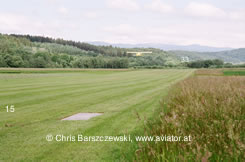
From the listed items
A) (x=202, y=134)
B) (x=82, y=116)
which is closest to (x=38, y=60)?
(x=82, y=116)

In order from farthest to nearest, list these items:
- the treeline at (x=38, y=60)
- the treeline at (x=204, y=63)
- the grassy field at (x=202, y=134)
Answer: the treeline at (x=204, y=63)
the treeline at (x=38, y=60)
the grassy field at (x=202, y=134)

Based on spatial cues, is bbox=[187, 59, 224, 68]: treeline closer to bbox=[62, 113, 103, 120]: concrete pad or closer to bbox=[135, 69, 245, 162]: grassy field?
bbox=[62, 113, 103, 120]: concrete pad

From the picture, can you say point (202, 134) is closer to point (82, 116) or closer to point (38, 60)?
point (82, 116)

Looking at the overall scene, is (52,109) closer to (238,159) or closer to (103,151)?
(103,151)

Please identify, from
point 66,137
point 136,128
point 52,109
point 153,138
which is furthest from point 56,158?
point 52,109

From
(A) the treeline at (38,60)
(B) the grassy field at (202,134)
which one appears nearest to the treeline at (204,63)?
(A) the treeline at (38,60)

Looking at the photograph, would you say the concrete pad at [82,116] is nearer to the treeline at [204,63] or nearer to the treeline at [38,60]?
the treeline at [38,60]

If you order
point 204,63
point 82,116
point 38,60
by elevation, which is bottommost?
point 82,116

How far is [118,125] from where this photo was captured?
820cm

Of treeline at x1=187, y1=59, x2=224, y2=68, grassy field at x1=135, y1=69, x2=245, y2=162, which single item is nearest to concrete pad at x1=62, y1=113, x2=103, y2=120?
grassy field at x1=135, y1=69, x2=245, y2=162

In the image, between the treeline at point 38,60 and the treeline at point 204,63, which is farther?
the treeline at point 204,63

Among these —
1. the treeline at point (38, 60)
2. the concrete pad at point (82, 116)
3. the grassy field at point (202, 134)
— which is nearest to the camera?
the grassy field at point (202, 134)

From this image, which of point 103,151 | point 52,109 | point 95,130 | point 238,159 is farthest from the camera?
point 52,109

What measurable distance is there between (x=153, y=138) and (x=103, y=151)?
1358 mm
